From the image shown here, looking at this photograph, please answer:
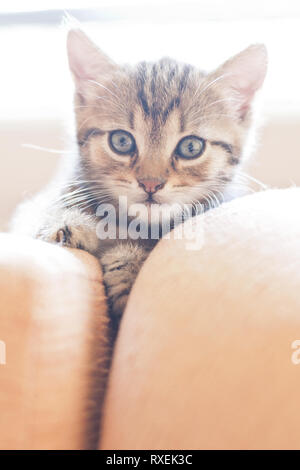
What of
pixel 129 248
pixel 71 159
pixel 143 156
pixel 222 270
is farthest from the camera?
pixel 71 159

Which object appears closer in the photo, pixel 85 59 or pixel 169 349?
pixel 169 349

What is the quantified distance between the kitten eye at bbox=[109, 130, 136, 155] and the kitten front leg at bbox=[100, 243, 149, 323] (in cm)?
24

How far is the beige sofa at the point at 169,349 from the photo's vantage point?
1.14 ft

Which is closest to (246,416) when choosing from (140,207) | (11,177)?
(140,207)

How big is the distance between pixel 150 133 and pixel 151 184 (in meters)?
0.12

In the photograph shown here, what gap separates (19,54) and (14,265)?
1.48 meters

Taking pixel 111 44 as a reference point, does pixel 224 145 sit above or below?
below

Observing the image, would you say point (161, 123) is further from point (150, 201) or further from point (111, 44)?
point (111, 44)

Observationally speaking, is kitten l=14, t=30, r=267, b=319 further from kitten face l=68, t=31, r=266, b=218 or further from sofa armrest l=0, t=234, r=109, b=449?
sofa armrest l=0, t=234, r=109, b=449

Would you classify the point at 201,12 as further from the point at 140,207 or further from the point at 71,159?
the point at 140,207

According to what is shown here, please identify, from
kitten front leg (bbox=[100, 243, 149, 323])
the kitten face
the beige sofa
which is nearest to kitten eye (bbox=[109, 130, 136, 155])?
the kitten face

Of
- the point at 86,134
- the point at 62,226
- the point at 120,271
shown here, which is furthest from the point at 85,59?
the point at 120,271

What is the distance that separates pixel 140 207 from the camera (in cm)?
91

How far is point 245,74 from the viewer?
1.01m
